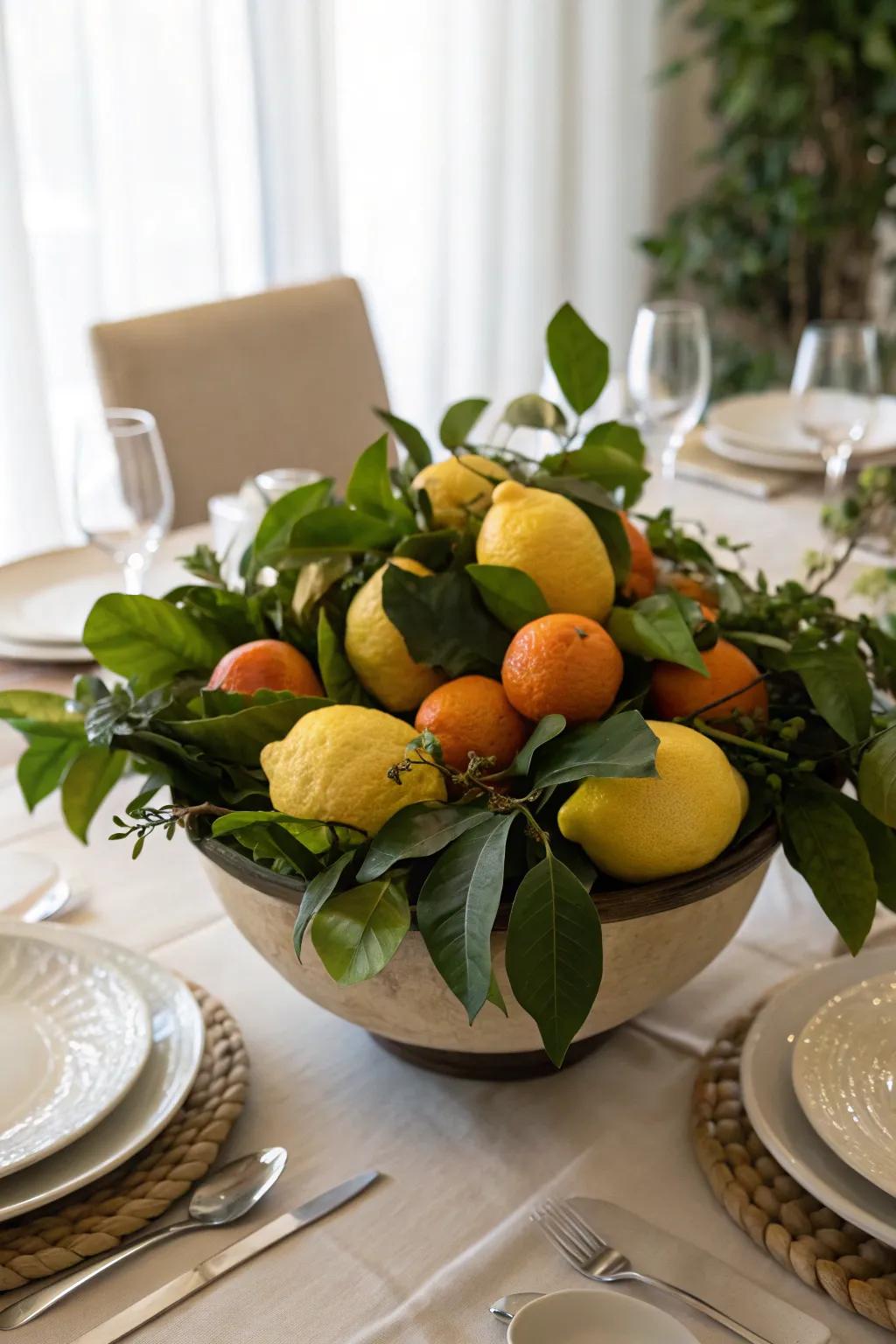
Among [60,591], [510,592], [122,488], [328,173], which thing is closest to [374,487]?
[510,592]

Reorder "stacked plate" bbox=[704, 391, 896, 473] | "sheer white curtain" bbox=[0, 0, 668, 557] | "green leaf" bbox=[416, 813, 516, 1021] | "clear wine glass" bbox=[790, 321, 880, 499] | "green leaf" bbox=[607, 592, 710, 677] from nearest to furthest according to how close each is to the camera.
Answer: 1. "green leaf" bbox=[416, 813, 516, 1021]
2. "green leaf" bbox=[607, 592, 710, 677]
3. "clear wine glass" bbox=[790, 321, 880, 499]
4. "stacked plate" bbox=[704, 391, 896, 473]
5. "sheer white curtain" bbox=[0, 0, 668, 557]

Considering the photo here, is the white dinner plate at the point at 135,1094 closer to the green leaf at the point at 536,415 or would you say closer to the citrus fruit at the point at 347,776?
the citrus fruit at the point at 347,776

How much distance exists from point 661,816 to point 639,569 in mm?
228

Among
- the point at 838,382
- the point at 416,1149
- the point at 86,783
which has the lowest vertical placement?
the point at 416,1149

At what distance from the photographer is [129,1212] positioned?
555 mm

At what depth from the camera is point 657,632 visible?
0.62m

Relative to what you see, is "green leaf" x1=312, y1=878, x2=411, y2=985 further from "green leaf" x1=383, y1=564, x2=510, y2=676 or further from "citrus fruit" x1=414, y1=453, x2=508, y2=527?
"citrus fruit" x1=414, y1=453, x2=508, y2=527

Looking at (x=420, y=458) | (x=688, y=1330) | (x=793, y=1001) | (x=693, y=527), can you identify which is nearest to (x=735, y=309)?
(x=693, y=527)

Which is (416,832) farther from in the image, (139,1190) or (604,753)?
(139,1190)

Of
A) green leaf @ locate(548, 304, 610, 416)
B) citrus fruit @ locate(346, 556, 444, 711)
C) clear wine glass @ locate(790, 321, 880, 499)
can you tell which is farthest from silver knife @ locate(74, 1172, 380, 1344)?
clear wine glass @ locate(790, 321, 880, 499)

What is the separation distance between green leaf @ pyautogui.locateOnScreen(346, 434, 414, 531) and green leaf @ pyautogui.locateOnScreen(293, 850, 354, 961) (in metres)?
0.27

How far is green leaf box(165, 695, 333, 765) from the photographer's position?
1.99ft

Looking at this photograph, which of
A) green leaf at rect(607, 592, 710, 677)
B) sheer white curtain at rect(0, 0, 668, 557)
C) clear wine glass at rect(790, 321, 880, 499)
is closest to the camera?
green leaf at rect(607, 592, 710, 677)

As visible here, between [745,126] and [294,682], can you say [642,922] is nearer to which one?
[294,682]
